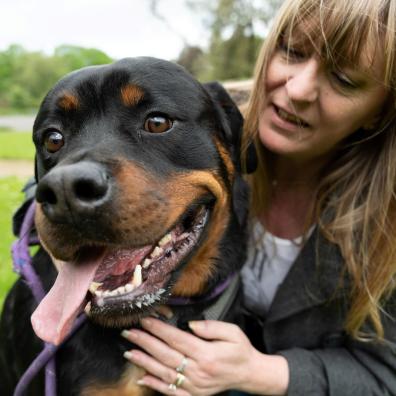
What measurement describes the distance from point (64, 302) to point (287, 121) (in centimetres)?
141

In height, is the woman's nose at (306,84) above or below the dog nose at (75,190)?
above

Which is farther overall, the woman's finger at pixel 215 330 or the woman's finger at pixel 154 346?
the woman's finger at pixel 215 330

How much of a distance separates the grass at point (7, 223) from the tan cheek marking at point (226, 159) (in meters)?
2.54

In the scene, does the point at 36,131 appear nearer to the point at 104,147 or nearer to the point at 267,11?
the point at 104,147

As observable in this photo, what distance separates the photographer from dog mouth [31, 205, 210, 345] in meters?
1.68

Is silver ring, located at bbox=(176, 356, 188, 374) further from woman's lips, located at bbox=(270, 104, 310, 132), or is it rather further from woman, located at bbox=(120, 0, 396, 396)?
woman's lips, located at bbox=(270, 104, 310, 132)

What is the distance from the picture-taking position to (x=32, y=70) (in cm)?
5166

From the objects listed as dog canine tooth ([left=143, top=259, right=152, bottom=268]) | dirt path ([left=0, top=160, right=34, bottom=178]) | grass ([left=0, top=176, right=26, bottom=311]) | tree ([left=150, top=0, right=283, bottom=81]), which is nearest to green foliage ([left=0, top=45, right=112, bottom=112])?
tree ([left=150, top=0, right=283, bottom=81])

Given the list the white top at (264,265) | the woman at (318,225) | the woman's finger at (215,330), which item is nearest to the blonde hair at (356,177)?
the woman at (318,225)

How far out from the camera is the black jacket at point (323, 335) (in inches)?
96.4

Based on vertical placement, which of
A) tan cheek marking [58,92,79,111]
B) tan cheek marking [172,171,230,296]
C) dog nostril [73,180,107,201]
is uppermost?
tan cheek marking [58,92,79,111]

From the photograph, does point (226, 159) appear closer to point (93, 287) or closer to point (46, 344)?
point (93, 287)

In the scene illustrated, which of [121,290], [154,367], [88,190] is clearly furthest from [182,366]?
[88,190]

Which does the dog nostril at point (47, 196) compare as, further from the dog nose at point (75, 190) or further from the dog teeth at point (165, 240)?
the dog teeth at point (165, 240)
